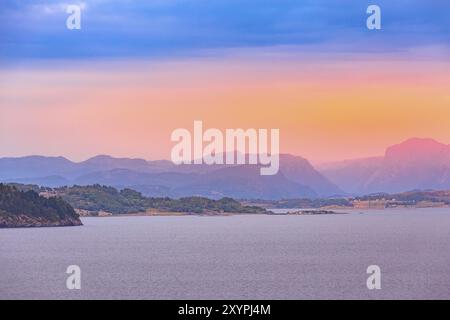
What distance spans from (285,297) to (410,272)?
103 feet

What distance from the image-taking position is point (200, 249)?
551 ft

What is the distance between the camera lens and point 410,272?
11656cm

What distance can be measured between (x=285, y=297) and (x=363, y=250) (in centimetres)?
7559

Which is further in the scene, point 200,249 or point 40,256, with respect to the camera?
point 200,249
